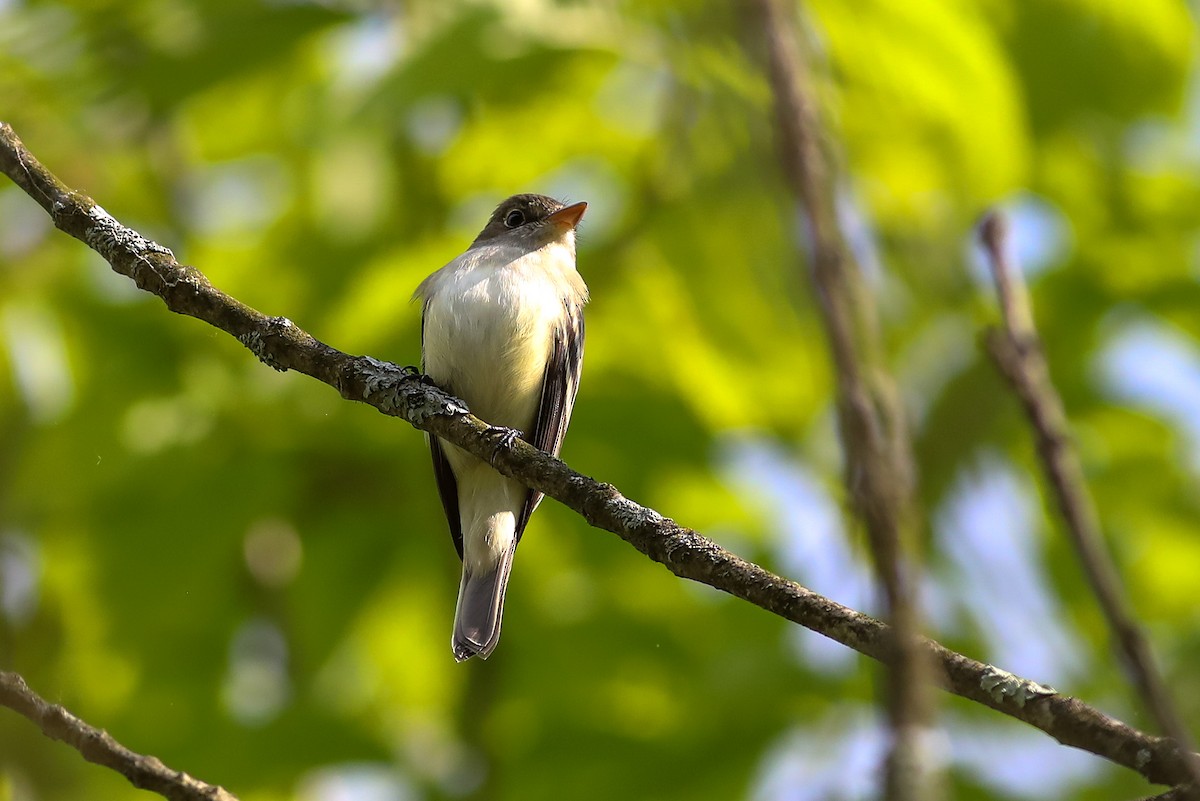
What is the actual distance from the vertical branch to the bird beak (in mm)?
3808

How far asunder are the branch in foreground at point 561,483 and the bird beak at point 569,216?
1.99 metres

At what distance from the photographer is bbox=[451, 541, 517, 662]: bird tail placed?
424 cm

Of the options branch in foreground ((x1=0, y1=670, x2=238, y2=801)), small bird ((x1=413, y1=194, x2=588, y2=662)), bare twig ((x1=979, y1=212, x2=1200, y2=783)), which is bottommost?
branch in foreground ((x1=0, y1=670, x2=238, y2=801))

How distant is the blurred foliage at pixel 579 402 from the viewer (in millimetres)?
4094

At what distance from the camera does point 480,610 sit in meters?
4.48

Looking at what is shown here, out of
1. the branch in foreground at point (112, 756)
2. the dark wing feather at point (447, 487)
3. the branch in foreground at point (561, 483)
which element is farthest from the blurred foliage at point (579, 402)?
the branch in foreground at point (112, 756)

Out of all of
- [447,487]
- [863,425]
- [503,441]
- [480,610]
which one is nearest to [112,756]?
[503,441]

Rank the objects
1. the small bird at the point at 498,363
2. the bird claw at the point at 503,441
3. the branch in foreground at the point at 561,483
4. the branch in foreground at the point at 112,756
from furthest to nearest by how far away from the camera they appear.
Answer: the small bird at the point at 498,363
the bird claw at the point at 503,441
the branch in foreground at the point at 112,756
the branch in foreground at the point at 561,483

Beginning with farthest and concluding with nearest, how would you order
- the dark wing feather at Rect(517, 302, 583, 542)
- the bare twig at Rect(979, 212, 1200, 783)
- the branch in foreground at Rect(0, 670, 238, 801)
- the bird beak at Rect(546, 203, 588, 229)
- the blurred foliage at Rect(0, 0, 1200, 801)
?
1. the bird beak at Rect(546, 203, 588, 229)
2. the dark wing feather at Rect(517, 302, 583, 542)
3. the blurred foliage at Rect(0, 0, 1200, 801)
4. the branch in foreground at Rect(0, 670, 238, 801)
5. the bare twig at Rect(979, 212, 1200, 783)

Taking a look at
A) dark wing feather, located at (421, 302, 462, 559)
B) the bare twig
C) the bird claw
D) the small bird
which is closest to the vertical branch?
the bare twig

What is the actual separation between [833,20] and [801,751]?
2.40 metres

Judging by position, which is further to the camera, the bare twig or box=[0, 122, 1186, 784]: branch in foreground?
box=[0, 122, 1186, 784]: branch in foreground

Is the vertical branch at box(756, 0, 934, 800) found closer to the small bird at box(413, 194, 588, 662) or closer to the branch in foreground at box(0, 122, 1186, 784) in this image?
the branch in foreground at box(0, 122, 1186, 784)

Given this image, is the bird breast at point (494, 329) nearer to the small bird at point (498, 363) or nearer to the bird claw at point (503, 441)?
the small bird at point (498, 363)
